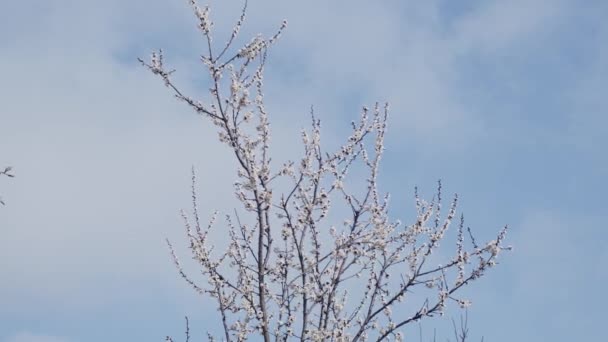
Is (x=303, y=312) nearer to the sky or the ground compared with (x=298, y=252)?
nearer to the ground

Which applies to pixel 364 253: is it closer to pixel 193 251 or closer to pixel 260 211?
pixel 260 211

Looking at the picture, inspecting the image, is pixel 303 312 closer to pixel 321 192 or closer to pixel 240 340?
pixel 240 340

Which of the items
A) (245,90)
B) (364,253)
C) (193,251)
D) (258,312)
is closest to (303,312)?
(258,312)

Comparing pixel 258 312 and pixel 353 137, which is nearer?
pixel 258 312

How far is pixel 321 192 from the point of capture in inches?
330

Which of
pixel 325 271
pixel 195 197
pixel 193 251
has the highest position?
pixel 195 197

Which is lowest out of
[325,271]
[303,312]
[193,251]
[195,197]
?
[303,312]

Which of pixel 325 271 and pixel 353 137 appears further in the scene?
pixel 353 137

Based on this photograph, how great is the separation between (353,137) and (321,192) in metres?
0.83

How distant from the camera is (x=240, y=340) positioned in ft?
26.6

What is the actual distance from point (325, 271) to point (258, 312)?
2.87 ft

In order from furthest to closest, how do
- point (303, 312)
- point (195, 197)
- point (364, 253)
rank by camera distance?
1. point (195, 197)
2. point (364, 253)
3. point (303, 312)

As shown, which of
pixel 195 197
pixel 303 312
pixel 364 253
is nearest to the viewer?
pixel 303 312

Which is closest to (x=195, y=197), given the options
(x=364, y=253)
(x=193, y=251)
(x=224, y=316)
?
(x=193, y=251)
